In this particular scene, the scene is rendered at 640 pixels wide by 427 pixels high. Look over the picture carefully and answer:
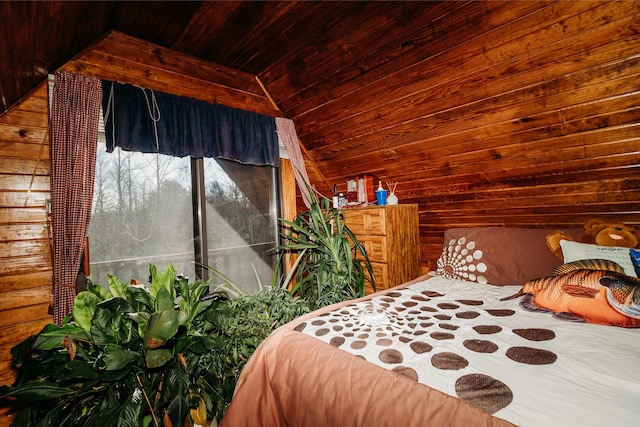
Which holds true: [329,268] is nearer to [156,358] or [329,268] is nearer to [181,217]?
[156,358]

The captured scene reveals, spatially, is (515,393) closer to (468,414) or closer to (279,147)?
(468,414)

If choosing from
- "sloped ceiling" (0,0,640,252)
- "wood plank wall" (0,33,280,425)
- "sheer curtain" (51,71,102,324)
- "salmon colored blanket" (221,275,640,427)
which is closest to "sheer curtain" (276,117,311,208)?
"sloped ceiling" (0,0,640,252)

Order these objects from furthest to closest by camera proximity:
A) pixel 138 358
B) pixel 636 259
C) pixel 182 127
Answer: pixel 182 127
pixel 636 259
pixel 138 358

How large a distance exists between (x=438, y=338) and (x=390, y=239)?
1.55 meters

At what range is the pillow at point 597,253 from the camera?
1485 mm

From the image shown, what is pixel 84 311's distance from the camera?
4.17 ft

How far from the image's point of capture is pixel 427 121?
2.32 metres

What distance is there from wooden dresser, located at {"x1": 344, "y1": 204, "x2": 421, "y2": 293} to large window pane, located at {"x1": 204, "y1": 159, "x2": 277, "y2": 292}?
3.27ft

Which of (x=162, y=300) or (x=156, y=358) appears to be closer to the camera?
(x=156, y=358)

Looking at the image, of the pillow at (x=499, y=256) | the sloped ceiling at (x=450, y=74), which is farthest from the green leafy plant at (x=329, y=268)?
the sloped ceiling at (x=450, y=74)

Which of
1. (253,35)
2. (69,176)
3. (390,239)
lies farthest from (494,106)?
(69,176)

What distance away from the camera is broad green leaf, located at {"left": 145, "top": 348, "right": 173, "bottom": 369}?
1128mm

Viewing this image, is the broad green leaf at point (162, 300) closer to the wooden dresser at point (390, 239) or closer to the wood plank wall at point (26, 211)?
the wood plank wall at point (26, 211)

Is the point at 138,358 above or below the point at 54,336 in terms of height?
below
